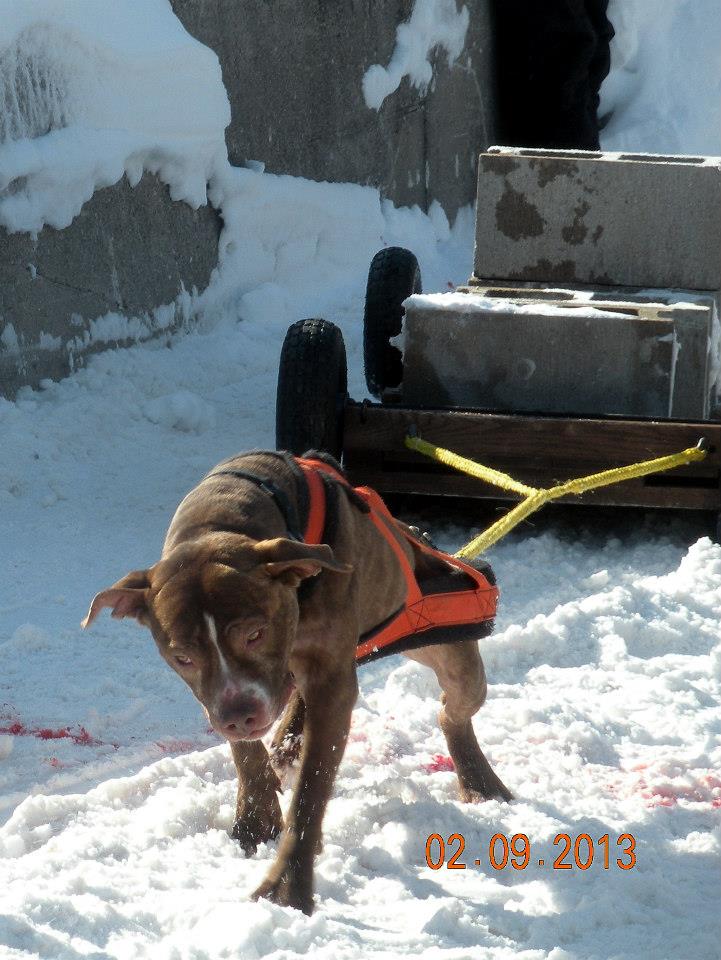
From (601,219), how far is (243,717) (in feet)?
15.4

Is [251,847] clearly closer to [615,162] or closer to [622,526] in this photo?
[622,526]

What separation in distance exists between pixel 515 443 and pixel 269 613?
3.16 m

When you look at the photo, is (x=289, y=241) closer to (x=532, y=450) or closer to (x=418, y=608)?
(x=532, y=450)

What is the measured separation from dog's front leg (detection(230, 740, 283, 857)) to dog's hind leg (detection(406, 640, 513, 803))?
0.59 metres

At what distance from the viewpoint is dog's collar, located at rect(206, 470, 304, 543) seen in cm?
304

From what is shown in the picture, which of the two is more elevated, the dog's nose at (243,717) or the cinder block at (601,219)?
the cinder block at (601,219)

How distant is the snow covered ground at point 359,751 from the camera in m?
2.83

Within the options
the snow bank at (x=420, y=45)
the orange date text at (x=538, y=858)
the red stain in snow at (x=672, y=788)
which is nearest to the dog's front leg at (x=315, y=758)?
the orange date text at (x=538, y=858)

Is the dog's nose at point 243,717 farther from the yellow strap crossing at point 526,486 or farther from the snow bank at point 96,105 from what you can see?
the snow bank at point 96,105

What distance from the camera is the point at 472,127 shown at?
39.2 ft

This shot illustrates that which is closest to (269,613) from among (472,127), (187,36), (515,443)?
(515,443)

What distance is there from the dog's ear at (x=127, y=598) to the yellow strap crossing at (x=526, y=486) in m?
1.87

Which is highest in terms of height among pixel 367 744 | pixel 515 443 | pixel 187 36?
pixel 187 36

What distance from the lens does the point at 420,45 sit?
10766mm
